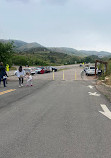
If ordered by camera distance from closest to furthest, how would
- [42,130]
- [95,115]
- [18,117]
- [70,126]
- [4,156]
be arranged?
[4,156], [42,130], [70,126], [18,117], [95,115]

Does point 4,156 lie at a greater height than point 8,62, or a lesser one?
lesser

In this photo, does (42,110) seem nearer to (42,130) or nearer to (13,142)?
(42,130)

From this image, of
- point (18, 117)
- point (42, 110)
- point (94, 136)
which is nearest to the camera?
point (94, 136)

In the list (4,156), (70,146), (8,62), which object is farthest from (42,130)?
(8,62)

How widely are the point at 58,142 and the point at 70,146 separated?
0.29 metres

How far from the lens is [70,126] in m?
4.42

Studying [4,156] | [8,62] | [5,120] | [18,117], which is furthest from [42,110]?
[8,62]

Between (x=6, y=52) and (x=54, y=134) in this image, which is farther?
(x=6, y=52)

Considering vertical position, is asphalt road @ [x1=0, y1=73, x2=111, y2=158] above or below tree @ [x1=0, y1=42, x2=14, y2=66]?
below

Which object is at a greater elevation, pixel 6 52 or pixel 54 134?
pixel 6 52

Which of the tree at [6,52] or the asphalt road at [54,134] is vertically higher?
the tree at [6,52]

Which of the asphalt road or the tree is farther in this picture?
the tree

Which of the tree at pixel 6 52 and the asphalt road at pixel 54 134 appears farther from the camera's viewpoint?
the tree at pixel 6 52

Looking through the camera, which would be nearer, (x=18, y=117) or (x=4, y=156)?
(x=4, y=156)
